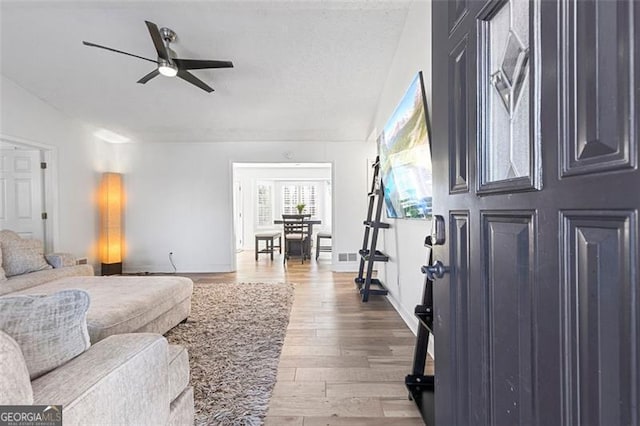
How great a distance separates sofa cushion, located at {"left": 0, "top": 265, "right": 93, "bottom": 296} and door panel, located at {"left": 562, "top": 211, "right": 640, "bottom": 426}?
3500 millimetres

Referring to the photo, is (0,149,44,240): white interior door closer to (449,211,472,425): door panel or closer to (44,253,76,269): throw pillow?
(44,253,76,269): throw pillow

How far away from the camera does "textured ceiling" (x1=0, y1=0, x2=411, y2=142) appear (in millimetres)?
2674

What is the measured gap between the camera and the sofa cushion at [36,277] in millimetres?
2783

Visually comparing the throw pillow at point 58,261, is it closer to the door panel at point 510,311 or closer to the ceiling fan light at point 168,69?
the ceiling fan light at point 168,69

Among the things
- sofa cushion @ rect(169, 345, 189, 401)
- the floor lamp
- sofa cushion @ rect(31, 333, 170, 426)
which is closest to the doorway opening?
the floor lamp

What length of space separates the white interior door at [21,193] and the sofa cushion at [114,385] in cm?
425

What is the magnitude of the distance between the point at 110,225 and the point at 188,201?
127 cm

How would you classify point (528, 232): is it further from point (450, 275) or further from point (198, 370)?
point (198, 370)

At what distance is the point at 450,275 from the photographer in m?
0.90

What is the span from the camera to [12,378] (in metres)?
0.67

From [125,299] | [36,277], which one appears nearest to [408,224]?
[125,299]

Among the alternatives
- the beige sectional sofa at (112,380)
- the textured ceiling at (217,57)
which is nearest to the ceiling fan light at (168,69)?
the textured ceiling at (217,57)

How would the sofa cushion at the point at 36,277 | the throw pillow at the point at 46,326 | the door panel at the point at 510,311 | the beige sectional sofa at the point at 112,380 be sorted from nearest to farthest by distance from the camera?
the door panel at the point at 510,311 → the beige sectional sofa at the point at 112,380 → the throw pillow at the point at 46,326 → the sofa cushion at the point at 36,277

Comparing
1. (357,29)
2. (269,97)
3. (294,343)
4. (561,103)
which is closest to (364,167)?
(269,97)
